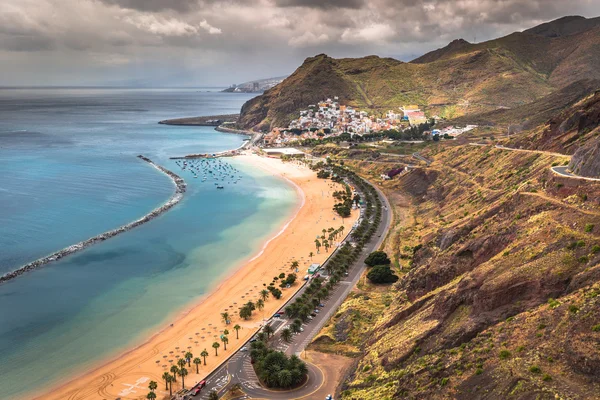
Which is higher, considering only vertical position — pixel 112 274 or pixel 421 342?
pixel 421 342

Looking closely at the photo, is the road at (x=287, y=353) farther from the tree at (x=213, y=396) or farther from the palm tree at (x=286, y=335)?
the tree at (x=213, y=396)

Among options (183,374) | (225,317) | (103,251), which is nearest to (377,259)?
(225,317)

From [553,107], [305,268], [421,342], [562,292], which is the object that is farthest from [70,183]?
[553,107]

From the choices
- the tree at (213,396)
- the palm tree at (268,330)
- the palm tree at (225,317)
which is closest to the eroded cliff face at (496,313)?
the palm tree at (268,330)

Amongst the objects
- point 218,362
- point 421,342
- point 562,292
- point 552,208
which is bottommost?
point 218,362

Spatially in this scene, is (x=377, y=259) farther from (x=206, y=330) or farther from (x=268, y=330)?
(x=206, y=330)

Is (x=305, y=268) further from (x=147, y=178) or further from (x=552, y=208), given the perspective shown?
(x=147, y=178)

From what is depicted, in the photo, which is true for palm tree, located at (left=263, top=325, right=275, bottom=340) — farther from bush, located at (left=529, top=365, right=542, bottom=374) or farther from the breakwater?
the breakwater
